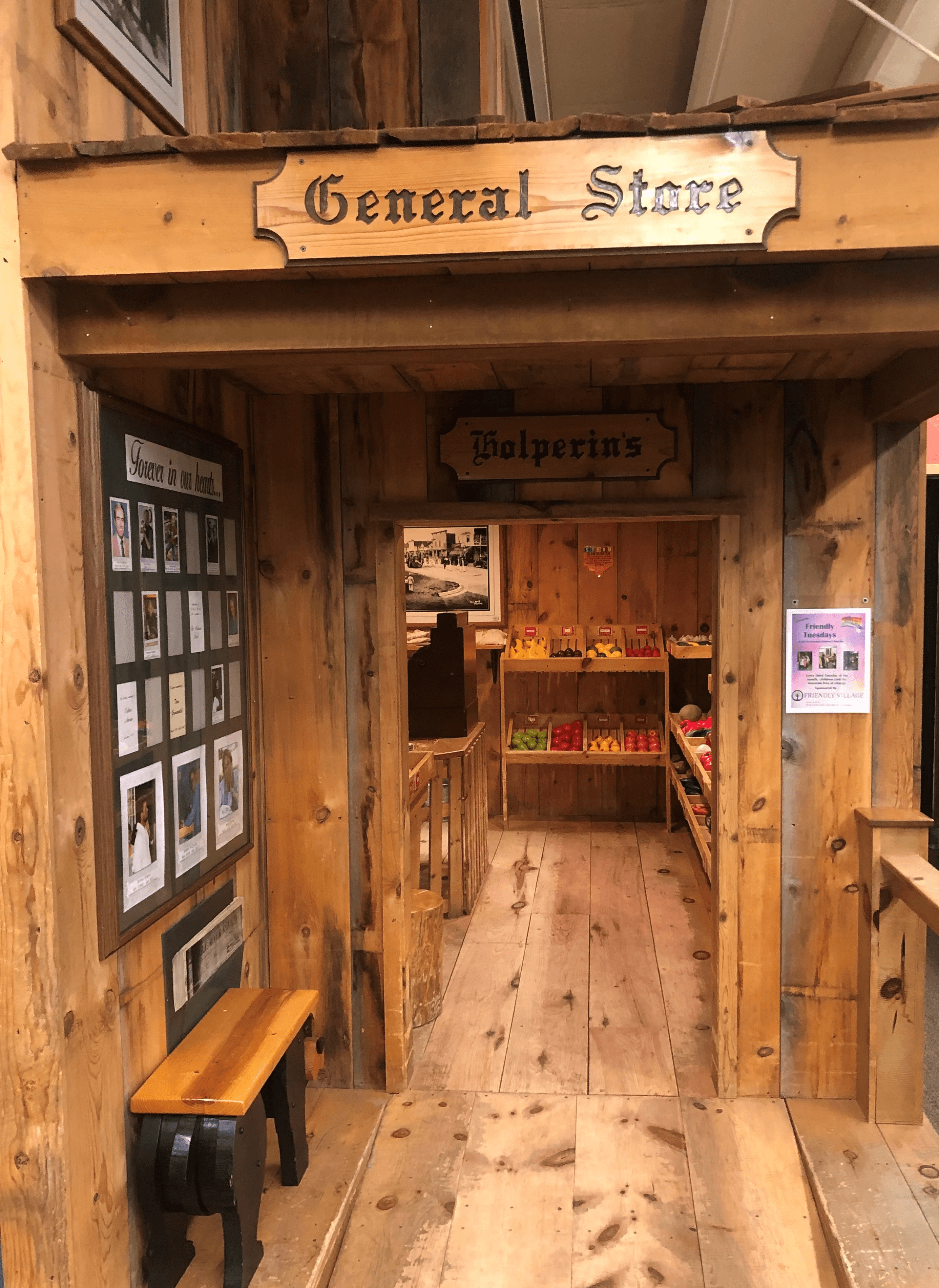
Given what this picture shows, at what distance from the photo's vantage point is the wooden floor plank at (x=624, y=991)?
3203 millimetres

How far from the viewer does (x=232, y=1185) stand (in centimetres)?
208

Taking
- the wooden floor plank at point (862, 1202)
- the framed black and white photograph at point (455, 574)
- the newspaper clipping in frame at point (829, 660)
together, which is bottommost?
the wooden floor plank at point (862, 1202)

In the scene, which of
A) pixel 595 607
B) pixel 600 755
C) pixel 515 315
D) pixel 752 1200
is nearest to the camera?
pixel 515 315

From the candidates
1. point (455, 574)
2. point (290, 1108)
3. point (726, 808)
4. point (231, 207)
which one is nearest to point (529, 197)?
point (231, 207)

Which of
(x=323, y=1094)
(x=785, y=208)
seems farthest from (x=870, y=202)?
(x=323, y=1094)

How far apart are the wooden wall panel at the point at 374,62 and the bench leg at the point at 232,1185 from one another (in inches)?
111

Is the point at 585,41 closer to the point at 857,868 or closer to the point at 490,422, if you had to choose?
the point at 490,422

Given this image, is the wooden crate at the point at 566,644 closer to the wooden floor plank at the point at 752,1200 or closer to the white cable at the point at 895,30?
the wooden floor plank at the point at 752,1200

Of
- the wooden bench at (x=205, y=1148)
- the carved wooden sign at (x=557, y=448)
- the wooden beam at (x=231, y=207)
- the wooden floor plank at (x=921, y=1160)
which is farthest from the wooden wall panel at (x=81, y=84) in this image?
the wooden floor plank at (x=921, y=1160)

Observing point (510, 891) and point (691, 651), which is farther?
point (691, 651)

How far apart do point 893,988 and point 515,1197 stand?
127cm

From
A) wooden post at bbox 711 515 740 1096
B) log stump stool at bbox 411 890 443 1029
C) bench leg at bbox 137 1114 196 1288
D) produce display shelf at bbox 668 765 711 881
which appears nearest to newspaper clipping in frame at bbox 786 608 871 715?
wooden post at bbox 711 515 740 1096

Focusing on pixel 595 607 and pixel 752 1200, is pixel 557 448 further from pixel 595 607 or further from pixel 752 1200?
pixel 595 607

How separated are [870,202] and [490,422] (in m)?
1.46
